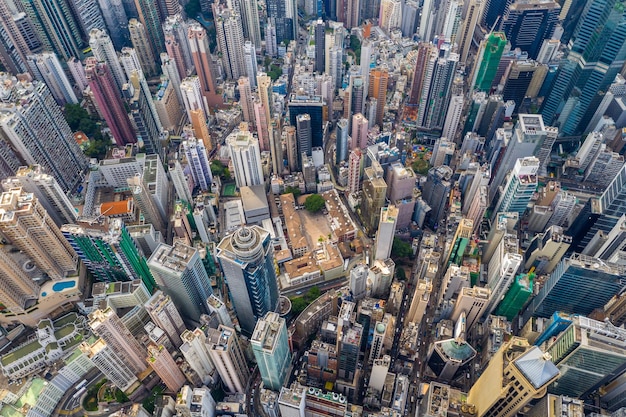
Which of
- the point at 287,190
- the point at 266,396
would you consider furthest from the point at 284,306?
the point at 287,190

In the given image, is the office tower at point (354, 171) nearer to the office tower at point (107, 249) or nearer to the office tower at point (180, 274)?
the office tower at point (180, 274)

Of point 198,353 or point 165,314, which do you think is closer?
point 198,353

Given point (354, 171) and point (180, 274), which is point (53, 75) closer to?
point (180, 274)

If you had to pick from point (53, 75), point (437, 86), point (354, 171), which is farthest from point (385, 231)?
point (53, 75)

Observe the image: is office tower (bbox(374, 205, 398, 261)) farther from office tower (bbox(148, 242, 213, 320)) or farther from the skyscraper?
the skyscraper

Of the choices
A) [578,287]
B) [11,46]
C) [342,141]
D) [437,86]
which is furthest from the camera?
[11,46]

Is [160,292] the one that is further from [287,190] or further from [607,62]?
[607,62]

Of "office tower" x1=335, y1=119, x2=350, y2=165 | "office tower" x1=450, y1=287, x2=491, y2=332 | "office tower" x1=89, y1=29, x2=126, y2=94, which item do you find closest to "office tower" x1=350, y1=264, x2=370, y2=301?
"office tower" x1=450, y1=287, x2=491, y2=332

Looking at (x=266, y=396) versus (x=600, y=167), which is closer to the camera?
(x=266, y=396)
